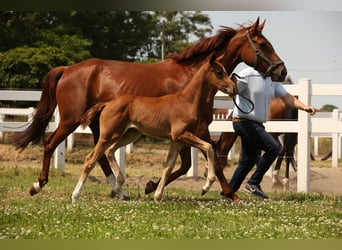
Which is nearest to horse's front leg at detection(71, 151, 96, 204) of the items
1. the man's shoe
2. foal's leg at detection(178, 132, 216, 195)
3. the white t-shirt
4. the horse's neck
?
foal's leg at detection(178, 132, 216, 195)

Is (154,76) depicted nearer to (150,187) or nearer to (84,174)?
(150,187)

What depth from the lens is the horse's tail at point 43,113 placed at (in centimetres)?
998

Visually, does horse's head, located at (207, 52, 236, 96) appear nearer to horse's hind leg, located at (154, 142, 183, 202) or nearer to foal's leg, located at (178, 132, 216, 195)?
foal's leg, located at (178, 132, 216, 195)

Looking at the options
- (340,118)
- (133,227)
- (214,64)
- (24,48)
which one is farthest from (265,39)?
(24,48)

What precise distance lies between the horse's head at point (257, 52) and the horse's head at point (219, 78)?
0.67 meters

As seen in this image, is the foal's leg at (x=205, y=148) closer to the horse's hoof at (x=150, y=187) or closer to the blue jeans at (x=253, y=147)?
the blue jeans at (x=253, y=147)

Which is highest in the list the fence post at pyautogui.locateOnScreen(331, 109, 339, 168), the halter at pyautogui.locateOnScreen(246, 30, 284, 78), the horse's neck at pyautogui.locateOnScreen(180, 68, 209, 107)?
the halter at pyautogui.locateOnScreen(246, 30, 284, 78)

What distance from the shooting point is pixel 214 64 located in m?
8.36

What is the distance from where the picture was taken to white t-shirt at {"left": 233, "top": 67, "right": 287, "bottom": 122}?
8820mm

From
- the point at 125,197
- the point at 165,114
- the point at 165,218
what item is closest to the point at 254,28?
the point at 165,114

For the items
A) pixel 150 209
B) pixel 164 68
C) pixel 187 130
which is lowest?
pixel 150 209

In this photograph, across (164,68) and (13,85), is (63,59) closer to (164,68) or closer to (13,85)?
(13,85)

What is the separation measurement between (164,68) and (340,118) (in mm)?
8005

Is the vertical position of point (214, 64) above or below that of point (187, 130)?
above
